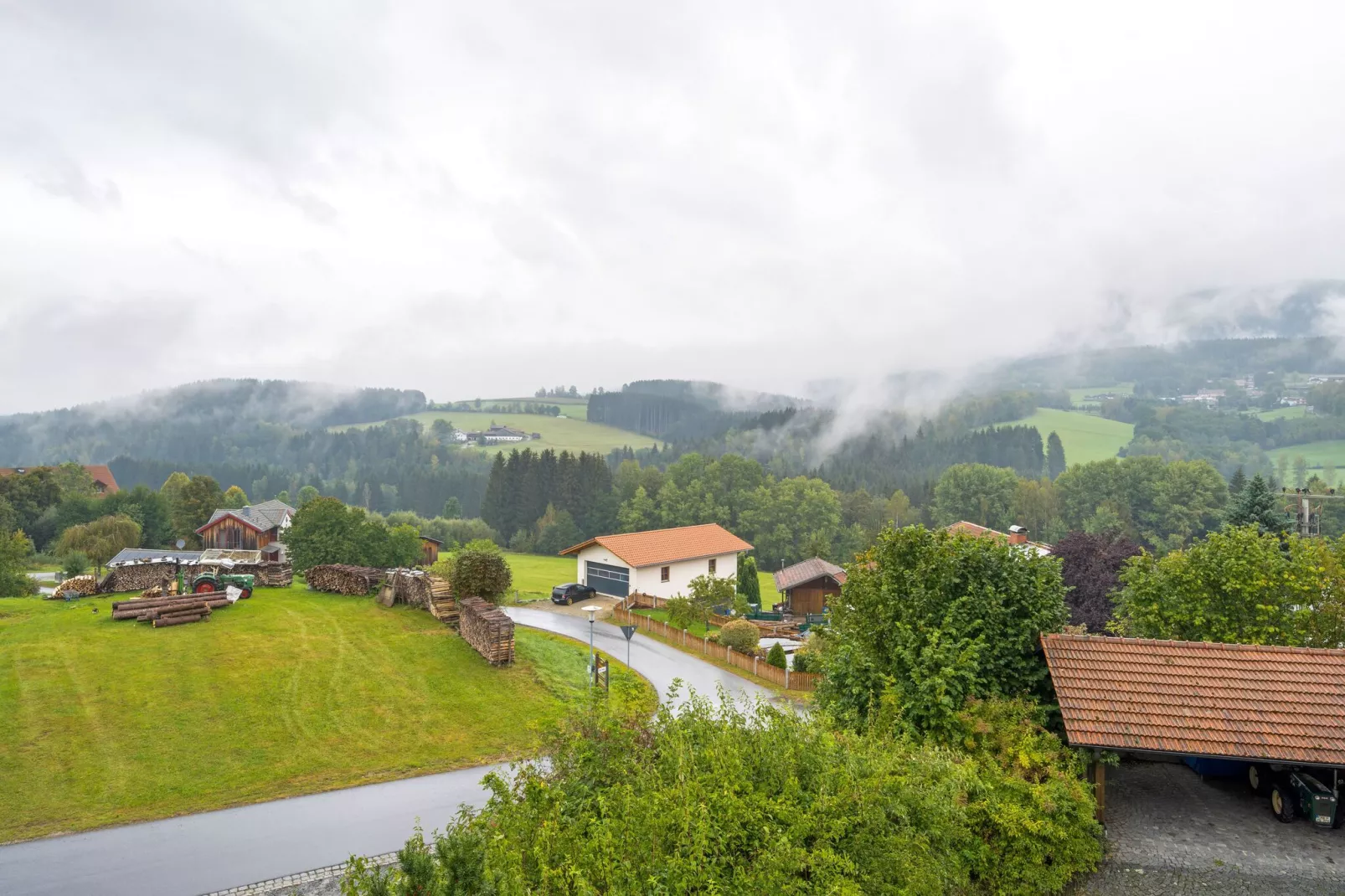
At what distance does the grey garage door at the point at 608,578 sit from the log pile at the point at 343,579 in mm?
14117

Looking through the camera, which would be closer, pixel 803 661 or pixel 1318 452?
pixel 803 661

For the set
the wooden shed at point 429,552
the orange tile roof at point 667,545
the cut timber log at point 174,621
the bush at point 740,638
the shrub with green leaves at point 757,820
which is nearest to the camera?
the shrub with green leaves at point 757,820

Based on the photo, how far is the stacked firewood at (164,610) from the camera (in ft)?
82.3

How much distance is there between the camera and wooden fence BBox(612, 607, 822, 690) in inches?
1048

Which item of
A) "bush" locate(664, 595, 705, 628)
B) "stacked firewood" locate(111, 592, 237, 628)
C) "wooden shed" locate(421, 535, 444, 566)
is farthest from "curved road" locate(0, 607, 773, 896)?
"wooden shed" locate(421, 535, 444, 566)

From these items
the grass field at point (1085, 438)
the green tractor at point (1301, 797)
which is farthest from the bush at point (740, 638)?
the grass field at point (1085, 438)

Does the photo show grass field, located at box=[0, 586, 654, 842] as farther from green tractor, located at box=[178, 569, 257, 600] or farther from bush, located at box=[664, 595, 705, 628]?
bush, located at box=[664, 595, 705, 628]

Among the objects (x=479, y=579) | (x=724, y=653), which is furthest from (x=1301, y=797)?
(x=479, y=579)

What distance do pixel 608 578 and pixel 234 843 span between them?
30844mm

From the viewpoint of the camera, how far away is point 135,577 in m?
31.1

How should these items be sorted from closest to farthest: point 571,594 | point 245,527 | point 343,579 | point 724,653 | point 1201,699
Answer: point 1201,699 < point 724,653 < point 343,579 < point 571,594 < point 245,527

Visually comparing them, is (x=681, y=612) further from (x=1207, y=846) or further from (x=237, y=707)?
(x=1207, y=846)

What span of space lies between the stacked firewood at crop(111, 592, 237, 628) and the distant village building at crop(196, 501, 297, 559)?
32217 mm

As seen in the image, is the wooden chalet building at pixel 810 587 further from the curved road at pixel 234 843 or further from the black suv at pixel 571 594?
the curved road at pixel 234 843
